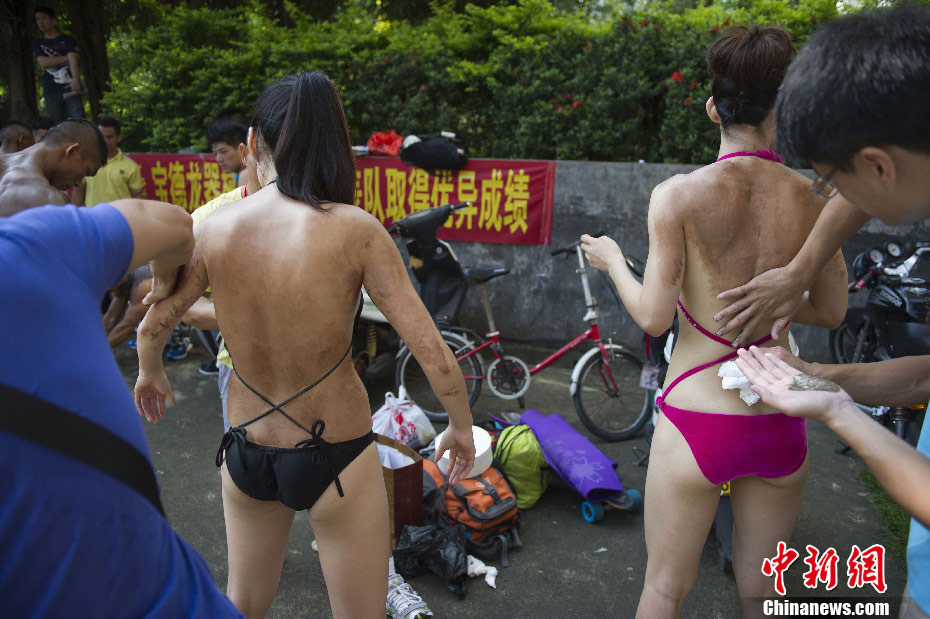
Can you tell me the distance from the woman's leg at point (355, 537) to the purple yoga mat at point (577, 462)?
176cm

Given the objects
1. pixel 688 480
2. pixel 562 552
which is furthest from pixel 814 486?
pixel 688 480

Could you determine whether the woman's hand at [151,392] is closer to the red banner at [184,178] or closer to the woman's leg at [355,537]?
the woman's leg at [355,537]

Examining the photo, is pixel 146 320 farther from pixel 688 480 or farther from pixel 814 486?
pixel 814 486

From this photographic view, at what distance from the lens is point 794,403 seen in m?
1.31

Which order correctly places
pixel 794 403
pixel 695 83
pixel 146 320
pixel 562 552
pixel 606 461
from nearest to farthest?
1. pixel 794 403
2. pixel 146 320
3. pixel 562 552
4. pixel 606 461
5. pixel 695 83

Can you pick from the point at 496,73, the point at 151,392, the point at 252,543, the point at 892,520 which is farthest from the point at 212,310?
the point at 496,73

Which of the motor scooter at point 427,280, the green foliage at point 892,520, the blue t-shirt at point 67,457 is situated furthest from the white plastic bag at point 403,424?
the blue t-shirt at point 67,457

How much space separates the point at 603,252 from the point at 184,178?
6.55 m

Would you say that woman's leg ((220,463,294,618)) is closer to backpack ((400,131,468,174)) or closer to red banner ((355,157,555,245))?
red banner ((355,157,555,245))

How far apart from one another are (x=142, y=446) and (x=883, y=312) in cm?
485

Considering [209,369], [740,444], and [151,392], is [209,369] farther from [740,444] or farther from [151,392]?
[740,444]

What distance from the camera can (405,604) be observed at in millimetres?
2768

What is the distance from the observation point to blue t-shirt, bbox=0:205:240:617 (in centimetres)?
93

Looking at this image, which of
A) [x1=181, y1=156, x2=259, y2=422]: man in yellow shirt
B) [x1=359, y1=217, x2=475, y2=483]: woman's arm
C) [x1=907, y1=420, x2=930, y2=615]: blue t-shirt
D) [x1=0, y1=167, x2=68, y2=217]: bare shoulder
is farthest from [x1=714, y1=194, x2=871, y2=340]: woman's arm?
[x1=0, y1=167, x2=68, y2=217]: bare shoulder
